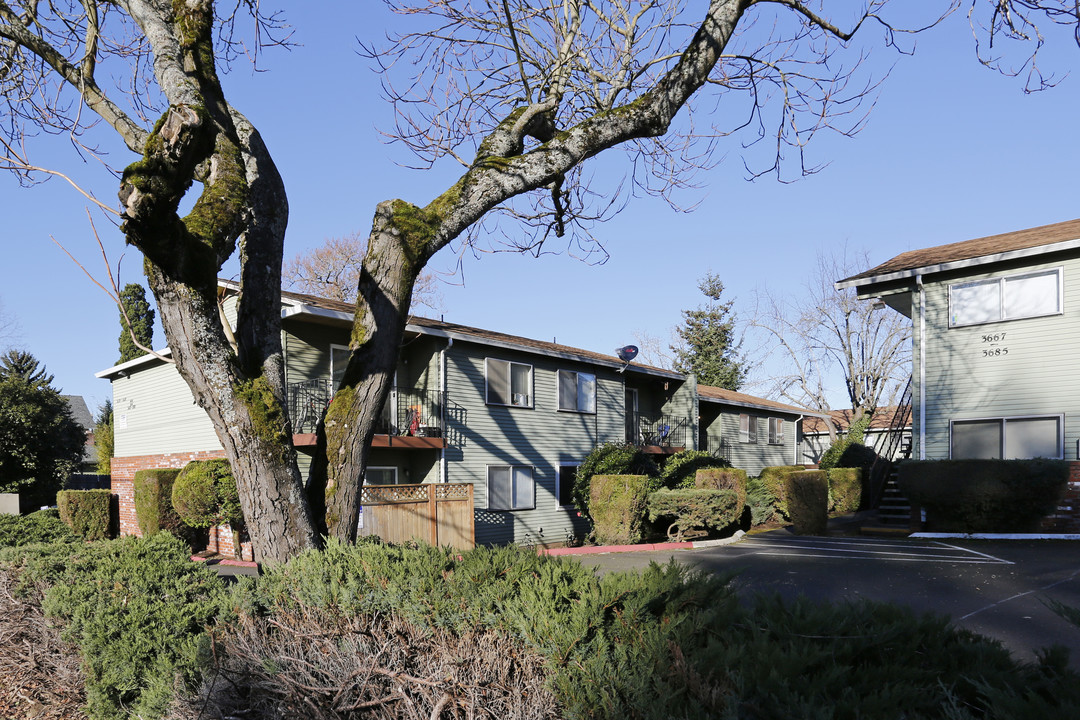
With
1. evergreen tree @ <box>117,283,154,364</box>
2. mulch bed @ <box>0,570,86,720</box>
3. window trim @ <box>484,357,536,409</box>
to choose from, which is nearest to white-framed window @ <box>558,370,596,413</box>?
window trim @ <box>484,357,536,409</box>

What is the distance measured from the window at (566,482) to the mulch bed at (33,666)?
18.3 meters

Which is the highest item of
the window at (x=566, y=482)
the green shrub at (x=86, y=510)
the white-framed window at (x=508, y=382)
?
the white-framed window at (x=508, y=382)

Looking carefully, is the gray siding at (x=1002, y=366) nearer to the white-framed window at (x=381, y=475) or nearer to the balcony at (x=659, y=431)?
the balcony at (x=659, y=431)

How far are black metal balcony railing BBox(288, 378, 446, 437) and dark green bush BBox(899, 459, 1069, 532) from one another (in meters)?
11.1

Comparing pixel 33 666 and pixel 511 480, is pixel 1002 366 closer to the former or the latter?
pixel 511 480

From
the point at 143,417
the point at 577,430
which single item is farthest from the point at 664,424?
the point at 143,417

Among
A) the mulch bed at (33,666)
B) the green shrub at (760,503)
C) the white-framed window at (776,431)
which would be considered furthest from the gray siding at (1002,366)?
the white-framed window at (776,431)

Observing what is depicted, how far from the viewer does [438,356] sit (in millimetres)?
20422

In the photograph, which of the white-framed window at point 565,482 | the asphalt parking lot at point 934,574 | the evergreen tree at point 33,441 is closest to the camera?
the asphalt parking lot at point 934,574

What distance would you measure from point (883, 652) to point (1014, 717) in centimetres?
76

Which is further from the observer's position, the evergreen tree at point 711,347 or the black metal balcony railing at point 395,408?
the evergreen tree at point 711,347

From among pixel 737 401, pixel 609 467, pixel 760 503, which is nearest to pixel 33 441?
pixel 609 467

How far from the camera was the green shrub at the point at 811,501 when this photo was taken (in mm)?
17016

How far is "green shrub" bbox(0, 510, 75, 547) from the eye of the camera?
28.4ft
